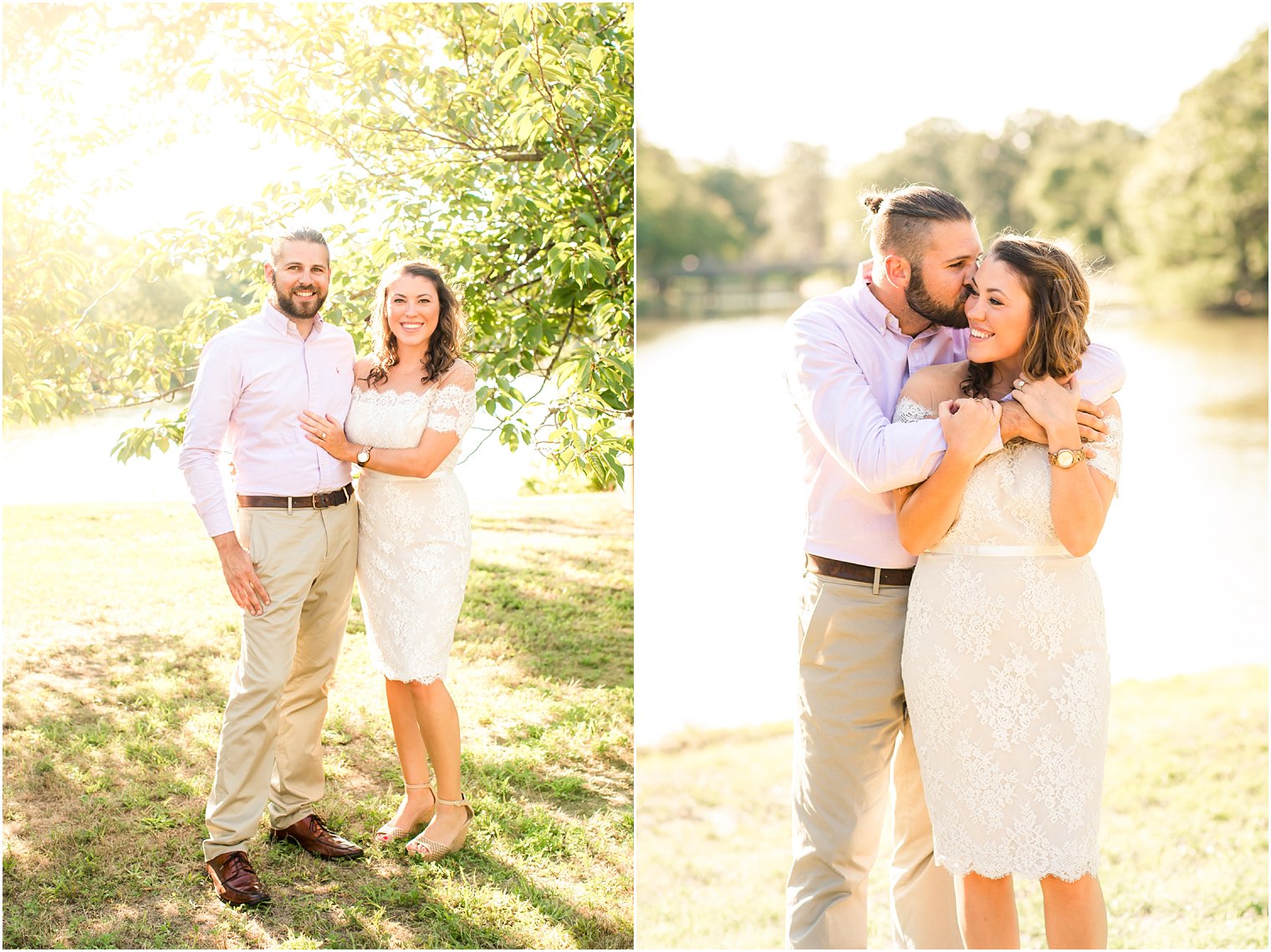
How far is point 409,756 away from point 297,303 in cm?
120

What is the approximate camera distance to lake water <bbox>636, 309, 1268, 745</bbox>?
5844 millimetres

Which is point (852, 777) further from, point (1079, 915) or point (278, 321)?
point (278, 321)

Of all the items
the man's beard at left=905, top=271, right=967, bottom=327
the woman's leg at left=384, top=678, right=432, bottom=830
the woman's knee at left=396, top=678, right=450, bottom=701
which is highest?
the man's beard at left=905, top=271, right=967, bottom=327

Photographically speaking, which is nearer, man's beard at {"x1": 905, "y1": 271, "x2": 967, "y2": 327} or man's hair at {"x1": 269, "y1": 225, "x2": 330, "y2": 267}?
man's beard at {"x1": 905, "y1": 271, "x2": 967, "y2": 327}

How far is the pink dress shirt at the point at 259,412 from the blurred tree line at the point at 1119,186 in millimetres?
5048

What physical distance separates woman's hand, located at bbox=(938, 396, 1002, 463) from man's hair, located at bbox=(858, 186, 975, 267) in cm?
36

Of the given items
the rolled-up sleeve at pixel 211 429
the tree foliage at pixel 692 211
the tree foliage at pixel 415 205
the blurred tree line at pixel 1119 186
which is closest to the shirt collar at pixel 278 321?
the rolled-up sleeve at pixel 211 429

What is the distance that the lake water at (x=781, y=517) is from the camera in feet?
19.2

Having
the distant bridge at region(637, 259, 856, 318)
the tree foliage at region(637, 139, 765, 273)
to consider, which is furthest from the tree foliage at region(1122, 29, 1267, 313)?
the tree foliage at region(637, 139, 765, 273)

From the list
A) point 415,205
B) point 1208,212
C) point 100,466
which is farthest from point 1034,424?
point 1208,212

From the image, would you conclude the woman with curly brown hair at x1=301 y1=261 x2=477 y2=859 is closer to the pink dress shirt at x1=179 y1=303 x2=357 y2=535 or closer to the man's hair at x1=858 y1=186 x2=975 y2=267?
the pink dress shirt at x1=179 y1=303 x2=357 y2=535

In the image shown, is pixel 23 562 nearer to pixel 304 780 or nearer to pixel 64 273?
pixel 64 273

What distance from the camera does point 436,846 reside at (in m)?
2.76

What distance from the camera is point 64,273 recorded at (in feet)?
9.52
